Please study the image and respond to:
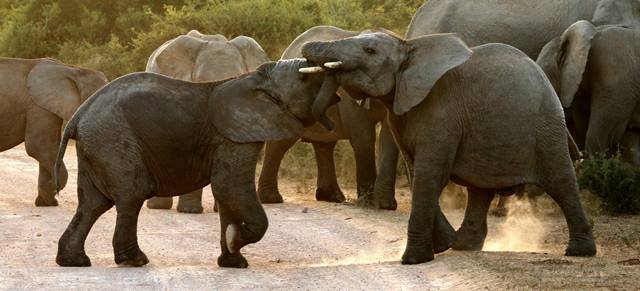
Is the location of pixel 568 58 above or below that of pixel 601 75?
above

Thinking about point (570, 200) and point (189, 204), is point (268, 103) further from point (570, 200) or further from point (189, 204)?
point (189, 204)

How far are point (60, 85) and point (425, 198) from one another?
5840 mm

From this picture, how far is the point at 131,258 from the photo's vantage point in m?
10.3

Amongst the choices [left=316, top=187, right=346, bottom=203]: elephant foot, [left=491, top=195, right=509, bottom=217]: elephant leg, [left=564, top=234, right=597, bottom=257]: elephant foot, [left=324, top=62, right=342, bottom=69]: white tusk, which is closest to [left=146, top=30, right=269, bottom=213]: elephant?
[left=316, top=187, right=346, bottom=203]: elephant foot

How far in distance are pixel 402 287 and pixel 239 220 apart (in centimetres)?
159

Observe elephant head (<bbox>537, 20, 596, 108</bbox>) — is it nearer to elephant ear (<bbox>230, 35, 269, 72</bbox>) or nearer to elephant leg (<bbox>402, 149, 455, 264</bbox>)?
elephant ear (<bbox>230, 35, 269, 72</bbox>)

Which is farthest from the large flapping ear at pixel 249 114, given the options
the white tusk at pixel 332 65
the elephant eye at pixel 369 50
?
the elephant eye at pixel 369 50

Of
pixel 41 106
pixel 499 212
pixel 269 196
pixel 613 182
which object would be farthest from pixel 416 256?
pixel 41 106

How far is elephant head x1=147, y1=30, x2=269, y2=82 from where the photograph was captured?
1484 cm

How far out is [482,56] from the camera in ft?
35.1

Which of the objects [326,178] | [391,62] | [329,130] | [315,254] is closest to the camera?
[391,62]

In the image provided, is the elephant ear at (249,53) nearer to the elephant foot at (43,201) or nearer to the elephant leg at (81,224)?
the elephant foot at (43,201)

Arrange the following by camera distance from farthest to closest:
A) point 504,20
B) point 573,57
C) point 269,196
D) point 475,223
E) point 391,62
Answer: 1. point 504,20
2. point 269,196
3. point 573,57
4. point 475,223
5. point 391,62

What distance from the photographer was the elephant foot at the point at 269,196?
1527 cm
